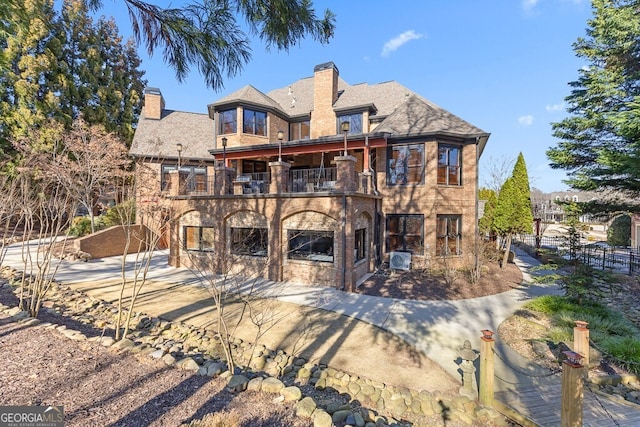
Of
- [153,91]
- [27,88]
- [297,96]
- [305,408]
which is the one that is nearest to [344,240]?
[305,408]

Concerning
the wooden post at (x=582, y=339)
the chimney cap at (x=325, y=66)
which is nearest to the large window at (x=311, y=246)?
the wooden post at (x=582, y=339)

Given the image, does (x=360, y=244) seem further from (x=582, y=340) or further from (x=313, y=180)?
(x=582, y=340)

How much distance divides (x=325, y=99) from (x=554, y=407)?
17.5 m

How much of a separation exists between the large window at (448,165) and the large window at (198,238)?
37.8 feet

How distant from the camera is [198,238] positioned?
13.8 metres

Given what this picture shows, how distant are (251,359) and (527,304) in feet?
28.9

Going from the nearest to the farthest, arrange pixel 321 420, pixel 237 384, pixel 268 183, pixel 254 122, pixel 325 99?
pixel 321 420 → pixel 237 384 → pixel 268 183 → pixel 325 99 → pixel 254 122

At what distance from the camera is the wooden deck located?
13.5 feet

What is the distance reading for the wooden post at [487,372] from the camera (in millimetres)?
4520

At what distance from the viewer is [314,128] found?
18531 mm

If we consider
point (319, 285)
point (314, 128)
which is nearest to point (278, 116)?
point (314, 128)

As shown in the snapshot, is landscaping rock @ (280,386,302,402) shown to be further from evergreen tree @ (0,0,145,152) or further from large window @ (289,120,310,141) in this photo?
evergreen tree @ (0,0,145,152)

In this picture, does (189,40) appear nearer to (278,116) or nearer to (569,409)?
(569,409)

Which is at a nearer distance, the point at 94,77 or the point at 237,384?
the point at 237,384
